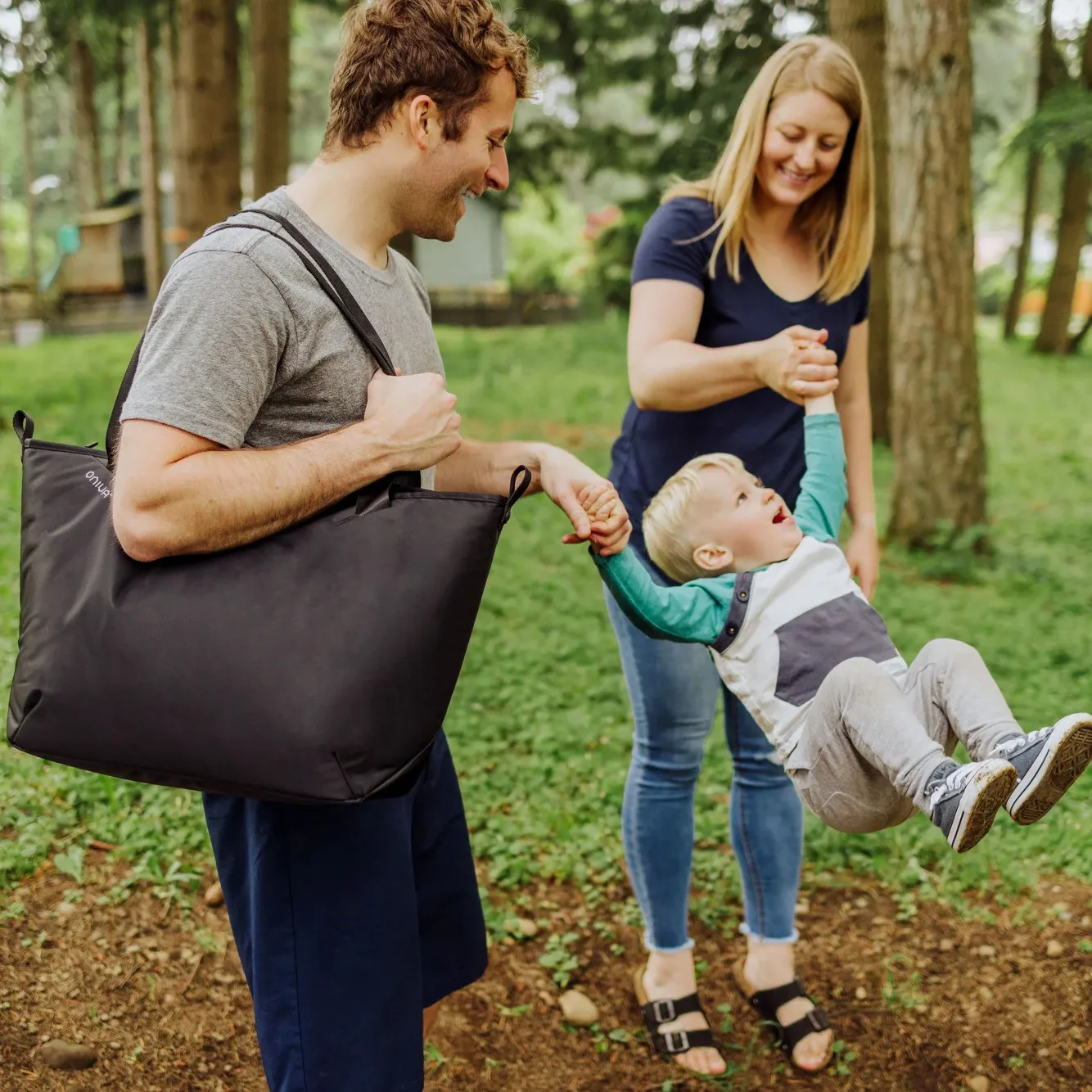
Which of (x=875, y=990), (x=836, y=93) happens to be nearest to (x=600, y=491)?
(x=836, y=93)

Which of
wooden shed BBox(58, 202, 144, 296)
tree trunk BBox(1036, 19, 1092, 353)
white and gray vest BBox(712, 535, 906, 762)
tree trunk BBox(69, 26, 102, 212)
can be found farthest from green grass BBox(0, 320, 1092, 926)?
wooden shed BBox(58, 202, 144, 296)

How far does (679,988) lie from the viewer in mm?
3146

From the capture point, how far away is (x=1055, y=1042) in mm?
3115

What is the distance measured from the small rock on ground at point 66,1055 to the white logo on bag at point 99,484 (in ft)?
6.08

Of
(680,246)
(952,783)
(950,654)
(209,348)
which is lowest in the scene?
(952,783)

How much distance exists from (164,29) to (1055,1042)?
797 inches

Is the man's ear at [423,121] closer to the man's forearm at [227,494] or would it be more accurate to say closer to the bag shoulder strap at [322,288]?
the bag shoulder strap at [322,288]

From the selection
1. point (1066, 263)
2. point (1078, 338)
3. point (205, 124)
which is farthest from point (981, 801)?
point (1078, 338)

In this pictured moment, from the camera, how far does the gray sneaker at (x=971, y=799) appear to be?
190 centimetres

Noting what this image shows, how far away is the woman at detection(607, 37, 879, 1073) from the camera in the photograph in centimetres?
261

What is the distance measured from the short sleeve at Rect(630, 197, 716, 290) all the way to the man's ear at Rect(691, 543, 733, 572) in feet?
2.04

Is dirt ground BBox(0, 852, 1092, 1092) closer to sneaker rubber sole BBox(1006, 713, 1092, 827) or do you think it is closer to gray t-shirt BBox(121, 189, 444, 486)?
sneaker rubber sole BBox(1006, 713, 1092, 827)

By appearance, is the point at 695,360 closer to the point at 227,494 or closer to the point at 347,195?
the point at 347,195

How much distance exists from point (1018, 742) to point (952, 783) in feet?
0.62
